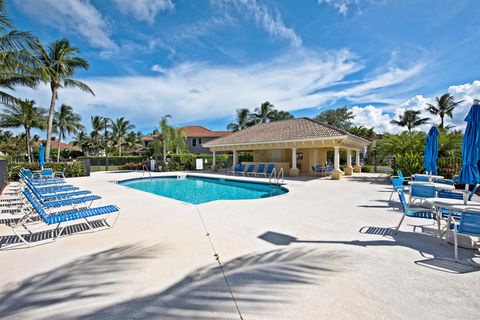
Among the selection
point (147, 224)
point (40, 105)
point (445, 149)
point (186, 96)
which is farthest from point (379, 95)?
point (40, 105)

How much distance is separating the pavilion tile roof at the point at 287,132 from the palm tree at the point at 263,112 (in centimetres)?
2040

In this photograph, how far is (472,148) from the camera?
15.0 ft

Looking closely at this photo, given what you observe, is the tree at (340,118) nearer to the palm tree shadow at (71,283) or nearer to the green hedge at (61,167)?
the green hedge at (61,167)

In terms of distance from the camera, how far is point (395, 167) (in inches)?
596

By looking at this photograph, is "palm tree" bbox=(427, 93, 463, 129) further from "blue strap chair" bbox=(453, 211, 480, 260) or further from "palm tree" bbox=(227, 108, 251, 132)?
"blue strap chair" bbox=(453, 211, 480, 260)

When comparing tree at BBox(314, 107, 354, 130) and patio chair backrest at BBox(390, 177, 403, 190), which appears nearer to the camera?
patio chair backrest at BBox(390, 177, 403, 190)

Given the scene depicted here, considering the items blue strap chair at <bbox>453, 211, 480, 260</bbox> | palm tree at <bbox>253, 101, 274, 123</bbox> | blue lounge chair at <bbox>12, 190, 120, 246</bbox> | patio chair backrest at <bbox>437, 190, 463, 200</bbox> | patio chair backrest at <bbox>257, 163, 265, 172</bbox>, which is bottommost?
blue lounge chair at <bbox>12, 190, 120, 246</bbox>


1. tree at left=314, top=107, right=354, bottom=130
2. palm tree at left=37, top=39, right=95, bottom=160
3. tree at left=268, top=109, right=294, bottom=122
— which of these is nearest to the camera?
palm tree at left=37, top=39, right=95, bottom=160

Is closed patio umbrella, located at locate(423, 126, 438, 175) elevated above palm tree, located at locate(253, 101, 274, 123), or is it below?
below

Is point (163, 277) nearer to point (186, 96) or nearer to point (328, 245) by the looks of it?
point (328, 245)

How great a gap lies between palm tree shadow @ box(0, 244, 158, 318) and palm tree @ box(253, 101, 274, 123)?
42950mm

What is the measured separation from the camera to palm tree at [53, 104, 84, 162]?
38.5 metres

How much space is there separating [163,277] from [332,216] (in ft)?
16.3

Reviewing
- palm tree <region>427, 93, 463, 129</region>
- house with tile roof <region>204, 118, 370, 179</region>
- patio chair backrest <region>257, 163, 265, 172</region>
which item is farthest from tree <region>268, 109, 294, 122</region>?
patio chair backrest <region>257, 163, 265, 172</region>
